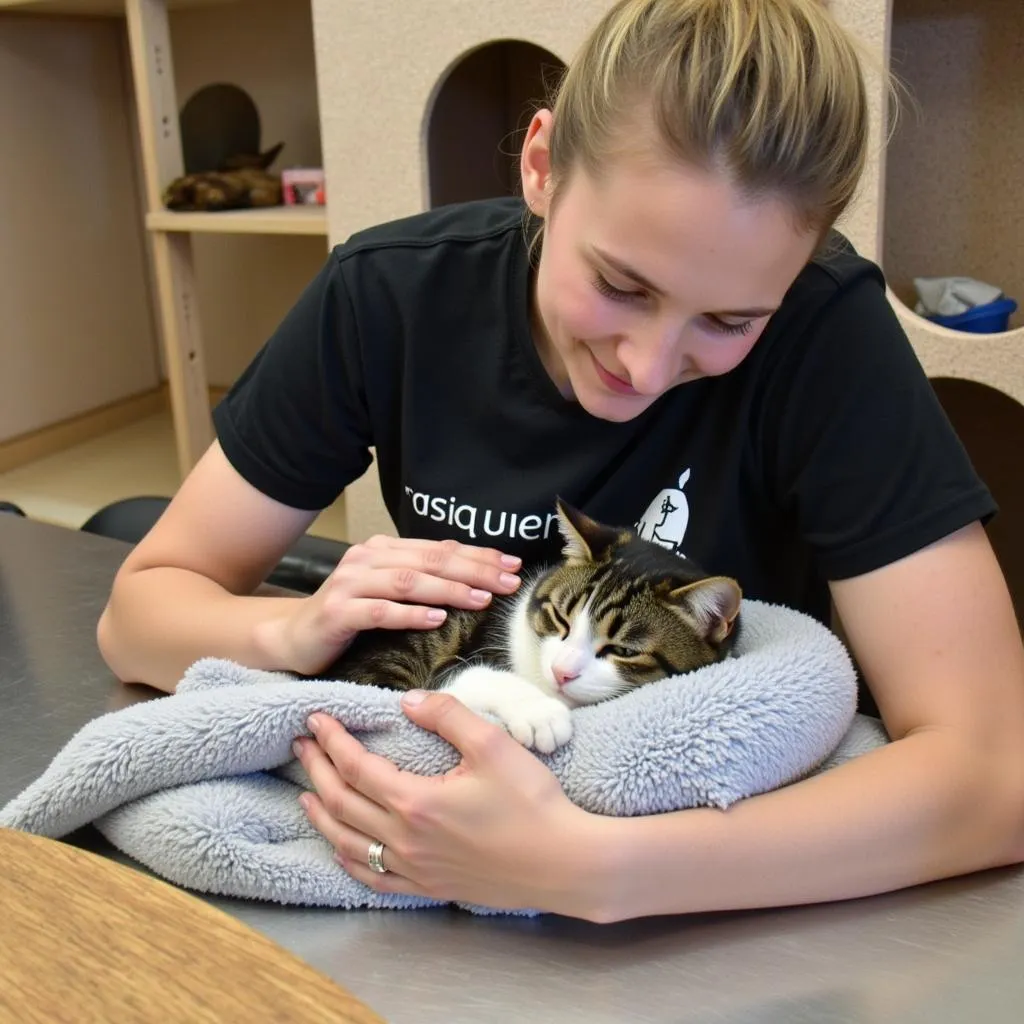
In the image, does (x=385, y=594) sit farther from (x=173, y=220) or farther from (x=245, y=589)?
(x=173, y=220)

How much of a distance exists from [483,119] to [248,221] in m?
0.57

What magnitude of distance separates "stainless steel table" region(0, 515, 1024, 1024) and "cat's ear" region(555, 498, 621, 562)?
0.36m

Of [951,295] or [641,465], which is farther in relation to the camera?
[951,295]

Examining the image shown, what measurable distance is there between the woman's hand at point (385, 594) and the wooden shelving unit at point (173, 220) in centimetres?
127

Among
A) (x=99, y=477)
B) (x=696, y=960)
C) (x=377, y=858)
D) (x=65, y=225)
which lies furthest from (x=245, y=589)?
(x=65, y=225)

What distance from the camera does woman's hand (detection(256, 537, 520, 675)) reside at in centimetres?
90

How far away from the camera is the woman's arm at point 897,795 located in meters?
0.68

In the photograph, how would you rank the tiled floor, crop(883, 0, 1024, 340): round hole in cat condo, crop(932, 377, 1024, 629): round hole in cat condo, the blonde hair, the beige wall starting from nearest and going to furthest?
the blonde hair < crop(883, 0, 1024, 340): round hole in cat condo < crop(932, 377, 1024, 629): round hole in cat condo < the tiled floor < the beige wall

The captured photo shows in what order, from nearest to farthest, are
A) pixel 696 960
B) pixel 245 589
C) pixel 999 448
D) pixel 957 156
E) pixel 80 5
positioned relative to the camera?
pixel 696 960
pixel 245 589
pixel 957 156
pixel 999 448
pixel 80 5

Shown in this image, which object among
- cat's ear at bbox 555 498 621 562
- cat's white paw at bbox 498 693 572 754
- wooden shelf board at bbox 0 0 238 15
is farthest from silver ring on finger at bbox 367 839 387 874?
wooden shelf board at bbox 0 0 238 15

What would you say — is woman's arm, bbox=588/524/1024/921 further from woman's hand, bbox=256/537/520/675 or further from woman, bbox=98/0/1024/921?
woman's hand, bbox=256/537/520/675

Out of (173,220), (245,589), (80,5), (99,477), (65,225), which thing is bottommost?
Answer: (99,477)

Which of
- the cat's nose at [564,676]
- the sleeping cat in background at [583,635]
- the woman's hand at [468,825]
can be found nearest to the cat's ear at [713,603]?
the sleeping cat in background at [583,635]

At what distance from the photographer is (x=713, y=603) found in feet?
2.88
